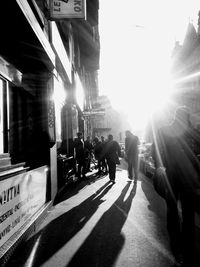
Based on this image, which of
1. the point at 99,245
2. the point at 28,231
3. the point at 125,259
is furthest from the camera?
the point at 28,231

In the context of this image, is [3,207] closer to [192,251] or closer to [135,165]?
[192,251]

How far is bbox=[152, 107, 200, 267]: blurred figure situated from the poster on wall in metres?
1.92

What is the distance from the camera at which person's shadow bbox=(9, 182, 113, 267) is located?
149 inches

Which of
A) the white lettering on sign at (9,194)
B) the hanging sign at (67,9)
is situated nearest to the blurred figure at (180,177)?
the white lettering on sign at (9,194)

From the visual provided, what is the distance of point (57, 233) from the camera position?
4.69 metres

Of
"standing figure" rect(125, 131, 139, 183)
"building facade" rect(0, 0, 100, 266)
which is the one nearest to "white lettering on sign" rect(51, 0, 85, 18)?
"building facade" rect(0, 0, 100, 266)

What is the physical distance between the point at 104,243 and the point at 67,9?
6.09m

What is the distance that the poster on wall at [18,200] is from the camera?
11.2 ft

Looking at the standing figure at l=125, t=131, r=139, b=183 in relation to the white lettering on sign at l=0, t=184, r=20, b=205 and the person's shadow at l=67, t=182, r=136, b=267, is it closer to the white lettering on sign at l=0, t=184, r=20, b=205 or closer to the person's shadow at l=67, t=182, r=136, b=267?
the person's shadow at l=67, t=182, r=136, b=267

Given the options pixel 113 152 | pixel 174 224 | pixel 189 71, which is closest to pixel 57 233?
pixel 174 224

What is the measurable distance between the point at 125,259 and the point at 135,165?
6.83 metres

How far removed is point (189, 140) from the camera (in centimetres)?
364

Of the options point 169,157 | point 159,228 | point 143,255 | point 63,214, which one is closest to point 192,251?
point 143,255

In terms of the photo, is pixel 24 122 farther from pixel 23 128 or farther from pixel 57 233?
pixel 57 233
